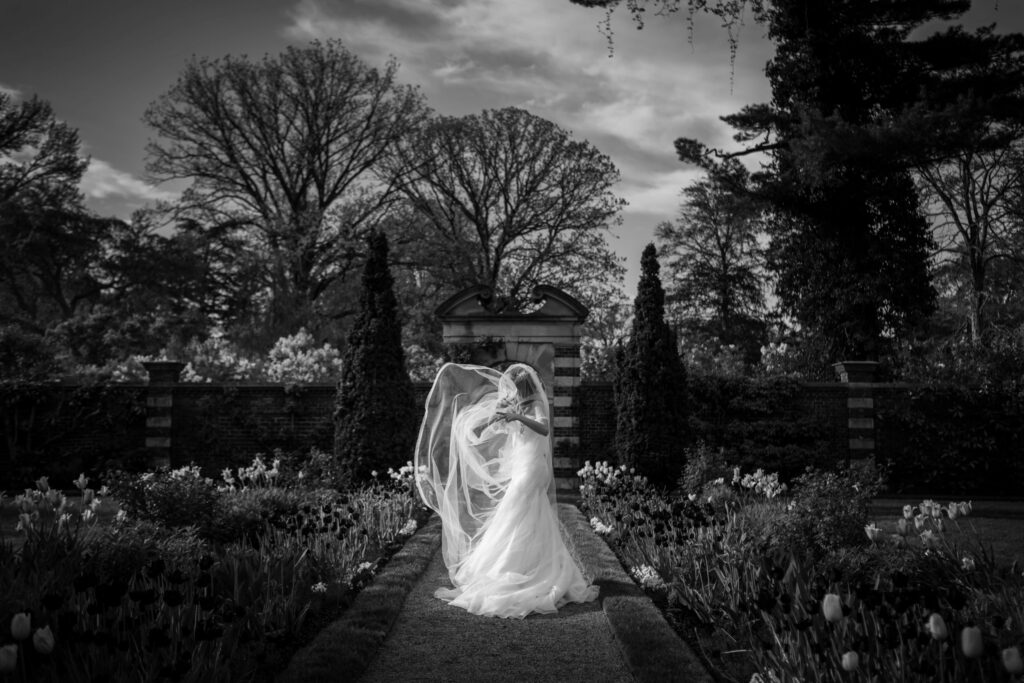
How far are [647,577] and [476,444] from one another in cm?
215

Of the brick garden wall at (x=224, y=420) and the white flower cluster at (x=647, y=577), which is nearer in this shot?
the white flower cluster at (x=647, y=577)

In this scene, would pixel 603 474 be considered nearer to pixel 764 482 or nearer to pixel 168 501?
pixel 764 482

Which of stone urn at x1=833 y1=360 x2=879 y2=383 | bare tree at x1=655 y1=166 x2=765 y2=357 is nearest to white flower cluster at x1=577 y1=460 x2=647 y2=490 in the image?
stone urn at x1=833 y1=360 x2=879 y2=383

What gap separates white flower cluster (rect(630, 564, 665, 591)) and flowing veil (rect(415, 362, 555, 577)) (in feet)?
3.75

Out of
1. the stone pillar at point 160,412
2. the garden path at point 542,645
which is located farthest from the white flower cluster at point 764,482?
the stone pillar at point 160,412

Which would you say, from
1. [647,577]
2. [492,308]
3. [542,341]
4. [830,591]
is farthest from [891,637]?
[492,308]

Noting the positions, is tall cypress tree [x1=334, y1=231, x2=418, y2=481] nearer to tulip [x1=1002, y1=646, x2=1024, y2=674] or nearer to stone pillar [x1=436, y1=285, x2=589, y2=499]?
stone pillar [x1=436, y1=285, x2=589, y2=499]

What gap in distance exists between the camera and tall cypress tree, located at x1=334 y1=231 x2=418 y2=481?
14.9 meters

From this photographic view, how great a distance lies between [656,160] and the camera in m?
23.1

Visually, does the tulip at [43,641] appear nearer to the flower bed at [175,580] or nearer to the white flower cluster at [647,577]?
the flower bed at [175,580]

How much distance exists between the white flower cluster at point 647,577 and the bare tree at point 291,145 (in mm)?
22984

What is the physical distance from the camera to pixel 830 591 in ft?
15.5

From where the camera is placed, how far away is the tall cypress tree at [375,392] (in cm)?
1491

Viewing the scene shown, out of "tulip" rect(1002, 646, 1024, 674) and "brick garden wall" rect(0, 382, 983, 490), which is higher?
"brick garden wall" rect(0, 382, 983, 490)
